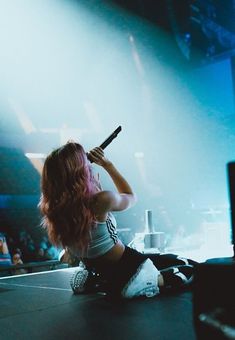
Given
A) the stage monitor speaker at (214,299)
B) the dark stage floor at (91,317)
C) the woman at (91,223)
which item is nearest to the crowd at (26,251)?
the dark stage floor at (91,317)

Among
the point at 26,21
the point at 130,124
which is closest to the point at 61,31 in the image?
the point at 26,21

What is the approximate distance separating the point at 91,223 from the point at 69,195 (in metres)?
0.14

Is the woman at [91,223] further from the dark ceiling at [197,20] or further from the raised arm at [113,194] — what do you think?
the dark ceiling at [197,20]

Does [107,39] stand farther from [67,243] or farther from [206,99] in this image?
[67,243]

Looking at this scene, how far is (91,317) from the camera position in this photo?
3.95 feet

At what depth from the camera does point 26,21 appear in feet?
10.3

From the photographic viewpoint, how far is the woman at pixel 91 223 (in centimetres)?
143

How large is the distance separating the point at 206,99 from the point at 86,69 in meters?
1.43

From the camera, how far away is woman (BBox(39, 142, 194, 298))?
1429 millimetres

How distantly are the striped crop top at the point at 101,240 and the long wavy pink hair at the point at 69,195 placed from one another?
0.03 m

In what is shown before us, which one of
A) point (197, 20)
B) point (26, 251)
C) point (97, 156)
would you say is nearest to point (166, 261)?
point (97, 156)

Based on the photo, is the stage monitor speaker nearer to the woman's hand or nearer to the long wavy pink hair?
the long wavy pink hair

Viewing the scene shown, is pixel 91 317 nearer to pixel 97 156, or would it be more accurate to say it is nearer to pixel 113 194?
pixel 113 194

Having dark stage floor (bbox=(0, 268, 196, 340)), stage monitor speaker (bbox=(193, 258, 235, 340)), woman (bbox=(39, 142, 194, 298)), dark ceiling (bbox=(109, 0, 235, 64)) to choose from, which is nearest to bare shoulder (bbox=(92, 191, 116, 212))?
woman (bbox=(39, 142, 194, 298))
